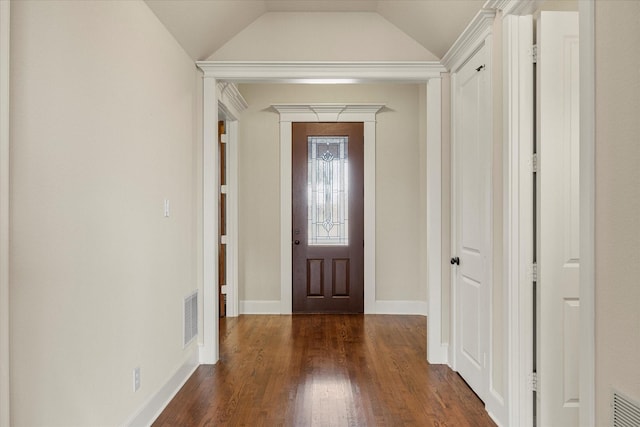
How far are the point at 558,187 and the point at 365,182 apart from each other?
3.39m

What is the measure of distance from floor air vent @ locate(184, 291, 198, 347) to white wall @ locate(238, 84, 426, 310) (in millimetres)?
2018

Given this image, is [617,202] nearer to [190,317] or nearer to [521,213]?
[521,213]

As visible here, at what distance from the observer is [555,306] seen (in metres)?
2.46

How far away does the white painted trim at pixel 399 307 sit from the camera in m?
5.75

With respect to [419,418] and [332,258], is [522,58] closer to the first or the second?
[419,418]

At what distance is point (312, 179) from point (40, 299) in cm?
422

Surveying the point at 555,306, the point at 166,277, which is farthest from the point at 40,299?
the point at 555,306

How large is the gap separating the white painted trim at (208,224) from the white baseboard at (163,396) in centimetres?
14

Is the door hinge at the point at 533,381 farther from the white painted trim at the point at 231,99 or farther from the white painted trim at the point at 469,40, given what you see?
the white painted trim at the point at 231,99

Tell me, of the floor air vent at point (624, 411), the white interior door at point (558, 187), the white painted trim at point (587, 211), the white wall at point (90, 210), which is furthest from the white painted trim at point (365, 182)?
the floor air vent at point (624, 411)

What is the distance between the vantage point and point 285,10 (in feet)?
12.6

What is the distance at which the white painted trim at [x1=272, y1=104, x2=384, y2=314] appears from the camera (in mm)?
5723

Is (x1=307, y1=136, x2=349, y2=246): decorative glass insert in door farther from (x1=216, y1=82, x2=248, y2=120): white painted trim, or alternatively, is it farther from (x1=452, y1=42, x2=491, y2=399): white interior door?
(x1=452, y1=42, x2=491, y2=399): white interior door

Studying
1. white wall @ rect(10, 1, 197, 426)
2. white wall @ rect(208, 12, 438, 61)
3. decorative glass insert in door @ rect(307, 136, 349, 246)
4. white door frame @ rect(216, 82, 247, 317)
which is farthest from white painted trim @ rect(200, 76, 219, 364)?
decorative glass insert in door @ rect(307, 136, 349, 246)
